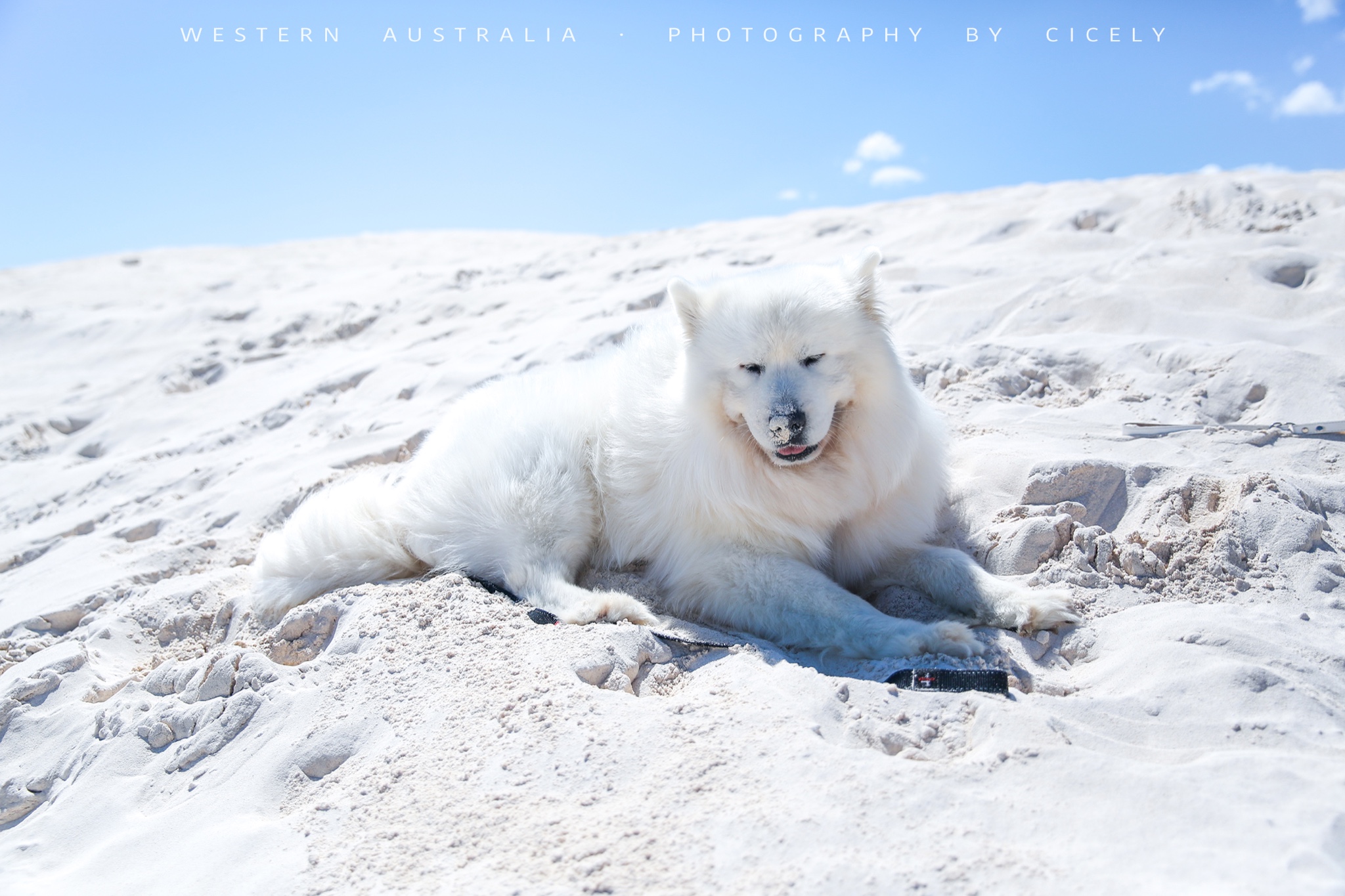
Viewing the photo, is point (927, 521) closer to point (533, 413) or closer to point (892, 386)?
point (892, 386)

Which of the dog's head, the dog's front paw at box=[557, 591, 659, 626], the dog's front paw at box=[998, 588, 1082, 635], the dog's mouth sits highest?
the dog's head

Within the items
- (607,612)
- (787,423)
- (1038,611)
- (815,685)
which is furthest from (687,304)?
(1038,611)

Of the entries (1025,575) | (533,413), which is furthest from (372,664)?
(1025,575)

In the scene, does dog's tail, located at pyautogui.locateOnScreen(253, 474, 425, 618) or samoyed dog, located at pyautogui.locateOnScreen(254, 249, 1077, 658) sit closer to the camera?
samoyed dog, located at pyautogui.locateOnScreen(254, 249, 1077, 658)

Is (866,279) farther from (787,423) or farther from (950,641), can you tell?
(950,641)

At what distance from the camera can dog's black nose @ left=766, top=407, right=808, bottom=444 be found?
290 centimetres

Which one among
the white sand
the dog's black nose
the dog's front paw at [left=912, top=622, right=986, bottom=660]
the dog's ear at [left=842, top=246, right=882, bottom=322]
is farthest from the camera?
the dog's ear at [left=842, top=246, right=882, bottom=322]

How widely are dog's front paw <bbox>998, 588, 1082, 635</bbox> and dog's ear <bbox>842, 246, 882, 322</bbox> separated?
1.24 m

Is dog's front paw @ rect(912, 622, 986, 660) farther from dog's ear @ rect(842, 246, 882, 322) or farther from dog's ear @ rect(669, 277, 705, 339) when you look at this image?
dog's ear @ rect(669, 277, 705, 339)

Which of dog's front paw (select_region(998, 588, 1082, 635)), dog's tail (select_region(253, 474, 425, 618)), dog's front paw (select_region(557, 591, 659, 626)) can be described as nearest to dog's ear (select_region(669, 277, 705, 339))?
dog's front paw (select_region(557, 591, 659, 626))

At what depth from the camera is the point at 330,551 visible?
360 cm

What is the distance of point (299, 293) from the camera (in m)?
12.6

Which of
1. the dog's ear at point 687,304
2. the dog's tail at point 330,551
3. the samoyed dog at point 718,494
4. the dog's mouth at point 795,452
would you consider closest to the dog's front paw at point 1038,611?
the samoyed dog at point 718,494

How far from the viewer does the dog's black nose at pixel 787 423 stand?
2.90 metres
